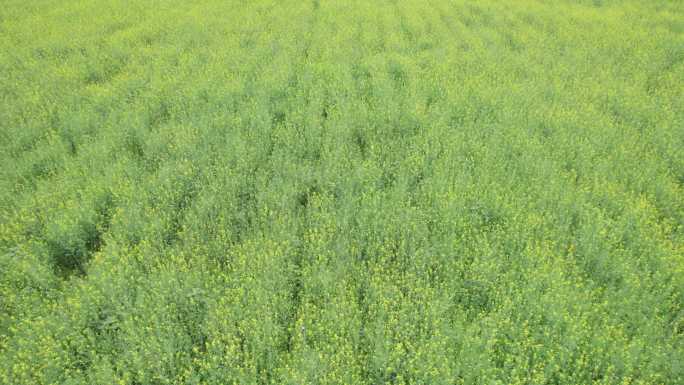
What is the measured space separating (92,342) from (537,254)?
154 inches

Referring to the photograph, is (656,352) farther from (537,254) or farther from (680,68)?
(680,68)

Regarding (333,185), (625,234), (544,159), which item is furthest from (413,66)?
(625,234)

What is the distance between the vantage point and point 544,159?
531cm

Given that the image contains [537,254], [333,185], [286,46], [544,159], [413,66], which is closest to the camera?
[537,254]

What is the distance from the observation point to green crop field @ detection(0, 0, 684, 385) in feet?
10.4

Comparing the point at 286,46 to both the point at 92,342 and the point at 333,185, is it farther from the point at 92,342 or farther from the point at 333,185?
the point at 92,342

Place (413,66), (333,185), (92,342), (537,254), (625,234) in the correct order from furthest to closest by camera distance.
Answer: (413,66) → (333,185) → (625,234) → (537,254) → (92,342)

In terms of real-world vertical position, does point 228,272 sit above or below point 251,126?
below

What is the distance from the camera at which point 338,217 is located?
173 inches

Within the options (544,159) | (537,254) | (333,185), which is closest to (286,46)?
(333,185)

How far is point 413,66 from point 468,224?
15.0 feet

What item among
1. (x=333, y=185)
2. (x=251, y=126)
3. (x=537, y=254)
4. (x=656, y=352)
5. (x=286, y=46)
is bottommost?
(x=656, y=352)

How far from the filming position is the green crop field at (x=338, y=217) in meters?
3.16

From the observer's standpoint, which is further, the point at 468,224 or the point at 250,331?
the point at 468,224
